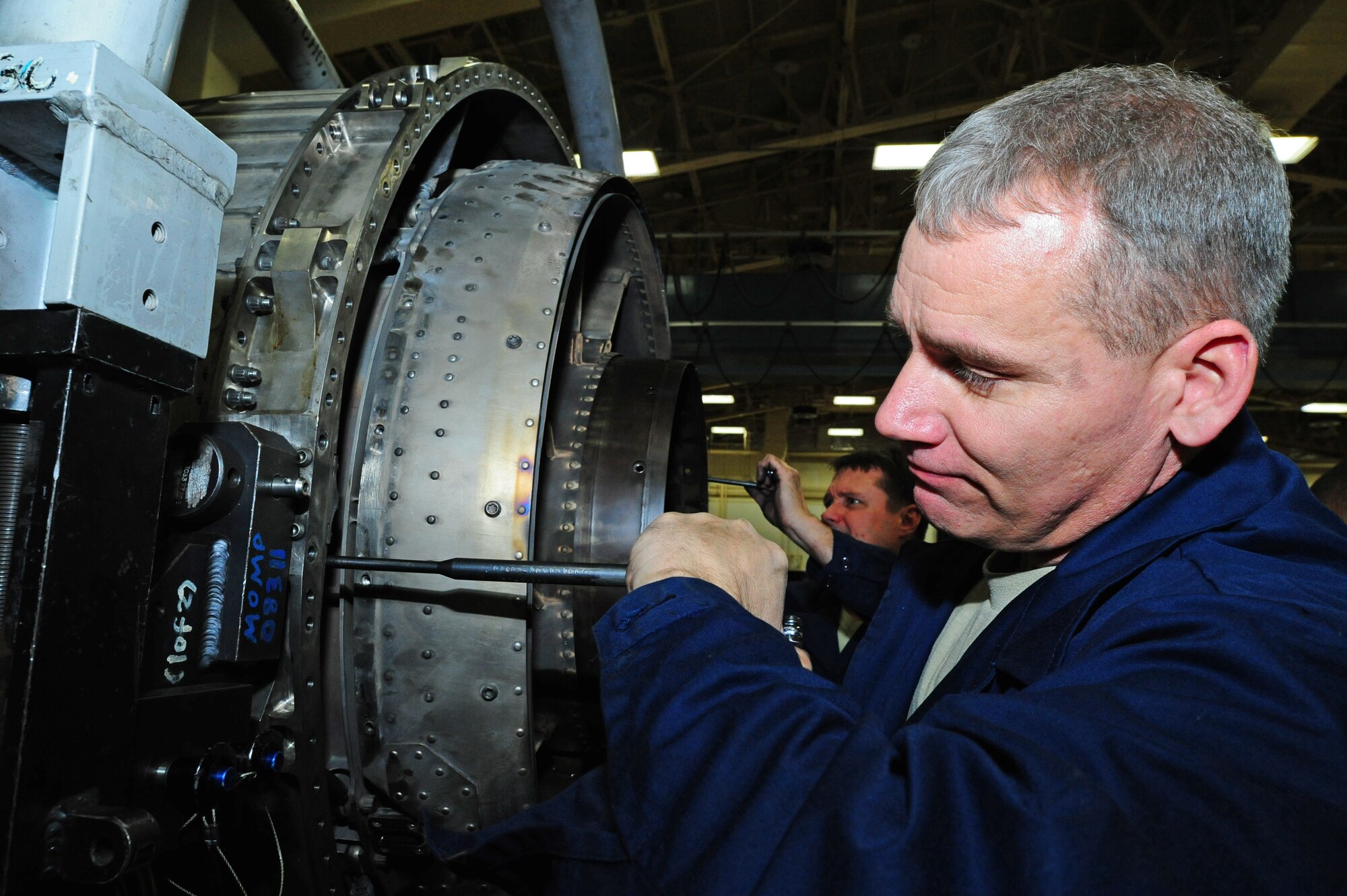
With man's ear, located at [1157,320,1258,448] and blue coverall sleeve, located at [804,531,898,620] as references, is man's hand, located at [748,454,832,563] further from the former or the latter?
man's ear, located at [1157,320,1258,448]

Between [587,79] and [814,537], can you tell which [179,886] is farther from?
[587,79]

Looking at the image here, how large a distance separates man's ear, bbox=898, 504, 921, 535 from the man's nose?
110 inches

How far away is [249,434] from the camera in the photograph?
3.51ft

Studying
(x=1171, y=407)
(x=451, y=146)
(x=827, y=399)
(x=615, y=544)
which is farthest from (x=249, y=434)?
(x=827, y=399)

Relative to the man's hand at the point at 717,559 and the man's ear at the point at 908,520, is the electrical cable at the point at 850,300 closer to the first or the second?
the man's ear at the point at 908,520

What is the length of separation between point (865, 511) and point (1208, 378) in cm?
279

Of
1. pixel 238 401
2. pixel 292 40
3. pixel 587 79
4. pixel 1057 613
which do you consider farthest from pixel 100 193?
pixel 587 79

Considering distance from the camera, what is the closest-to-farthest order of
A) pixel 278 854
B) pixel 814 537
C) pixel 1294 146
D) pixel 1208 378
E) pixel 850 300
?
1. pixel 1208 378
2. pixel 278 854
3. pixel 814 537
4. pixel 1294 146
5. pixel 850 300

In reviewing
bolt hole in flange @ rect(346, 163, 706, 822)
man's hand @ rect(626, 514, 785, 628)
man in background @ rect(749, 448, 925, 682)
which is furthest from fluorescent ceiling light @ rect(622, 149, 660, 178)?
man's hand @ rect(626, 514, 785, 628)

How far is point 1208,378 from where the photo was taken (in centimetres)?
87

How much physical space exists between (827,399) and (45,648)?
1653 cm

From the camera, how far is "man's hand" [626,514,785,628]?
0.93 metres

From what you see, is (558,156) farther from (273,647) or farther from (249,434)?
(273,647)

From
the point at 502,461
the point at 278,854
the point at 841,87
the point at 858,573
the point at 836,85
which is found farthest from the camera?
the point at 836,85
